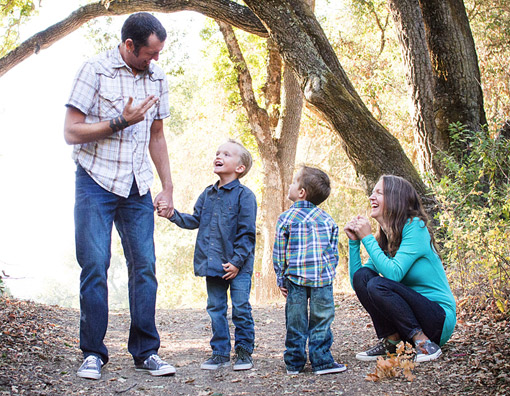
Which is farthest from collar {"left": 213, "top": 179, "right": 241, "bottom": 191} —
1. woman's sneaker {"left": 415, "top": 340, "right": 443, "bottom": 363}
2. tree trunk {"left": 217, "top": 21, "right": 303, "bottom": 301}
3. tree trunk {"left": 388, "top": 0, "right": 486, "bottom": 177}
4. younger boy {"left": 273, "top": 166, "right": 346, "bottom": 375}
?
tree trunk {"left": 217, "top": 21, "right": 303, "bottom": 301}

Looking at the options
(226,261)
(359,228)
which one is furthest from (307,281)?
(226,261)

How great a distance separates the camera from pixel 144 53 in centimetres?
349

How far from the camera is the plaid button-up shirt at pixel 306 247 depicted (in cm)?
353

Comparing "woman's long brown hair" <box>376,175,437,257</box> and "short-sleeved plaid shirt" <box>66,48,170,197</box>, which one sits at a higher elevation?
"short-sleeved plaid shirt" <box>66,48,170,197</box>

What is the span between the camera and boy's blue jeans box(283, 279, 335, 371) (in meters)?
3.50

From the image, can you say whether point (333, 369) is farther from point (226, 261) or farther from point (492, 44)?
point (492, 44)

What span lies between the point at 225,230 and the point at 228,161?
0.53 meters

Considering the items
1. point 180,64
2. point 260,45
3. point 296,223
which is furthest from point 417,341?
point 180,64

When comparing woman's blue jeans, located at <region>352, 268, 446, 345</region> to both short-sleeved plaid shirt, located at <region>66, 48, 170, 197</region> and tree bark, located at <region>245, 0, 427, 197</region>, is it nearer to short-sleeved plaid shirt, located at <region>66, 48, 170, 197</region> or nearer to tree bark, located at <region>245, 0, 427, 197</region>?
short-sleeved plaid shirt, located at <region>66, 48, 170, 197</region>

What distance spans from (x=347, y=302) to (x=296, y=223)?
13.0 ft

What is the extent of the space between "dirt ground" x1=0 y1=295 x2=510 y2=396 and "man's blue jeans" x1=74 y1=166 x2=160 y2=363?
238 mm

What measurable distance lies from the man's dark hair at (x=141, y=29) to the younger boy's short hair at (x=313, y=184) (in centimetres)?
131

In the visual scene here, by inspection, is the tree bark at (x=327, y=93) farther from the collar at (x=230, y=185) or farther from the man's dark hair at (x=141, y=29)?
the man's dark hair at (x=141, y=29)

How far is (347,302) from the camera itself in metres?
7.25
